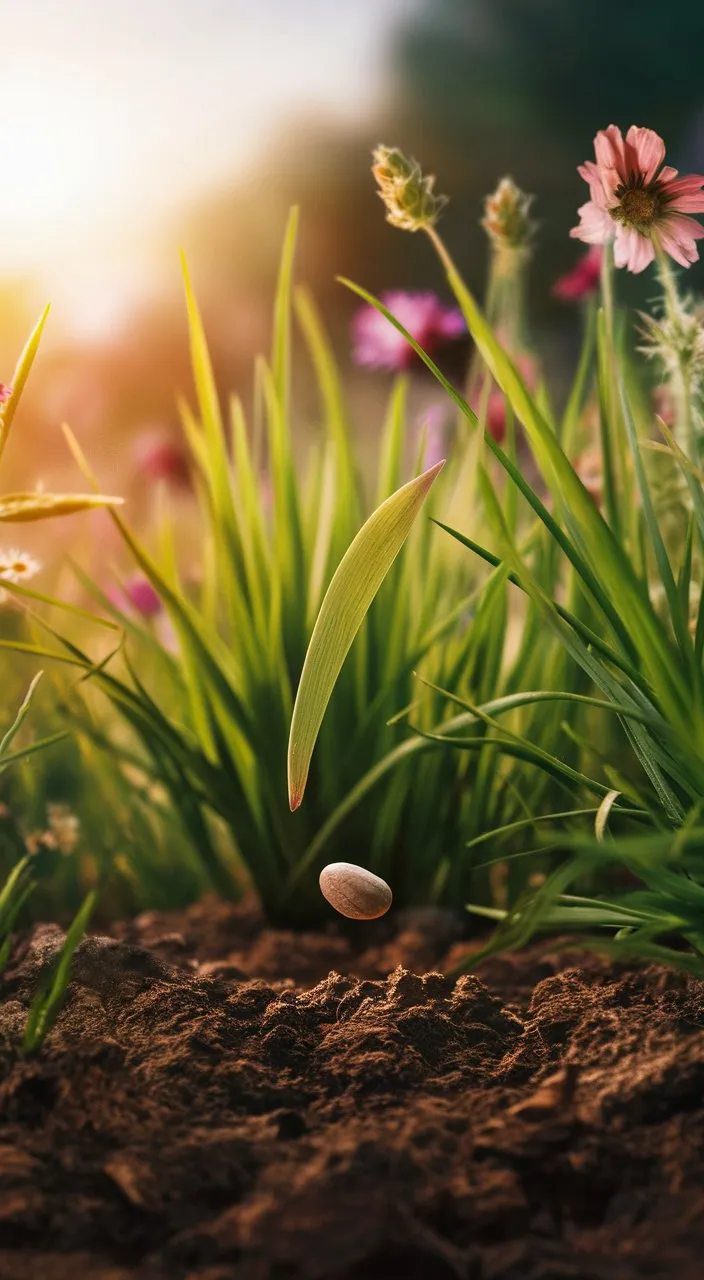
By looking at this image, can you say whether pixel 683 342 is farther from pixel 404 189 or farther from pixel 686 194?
pixel 404 189

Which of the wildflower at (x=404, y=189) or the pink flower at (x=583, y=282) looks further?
the pink flower at (x=583, y=282)

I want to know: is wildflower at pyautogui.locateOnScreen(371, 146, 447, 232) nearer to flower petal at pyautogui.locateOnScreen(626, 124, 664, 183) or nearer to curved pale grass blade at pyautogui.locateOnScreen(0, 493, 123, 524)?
flower petal at pyautogui.locateOnScreen(626, 124, 664, 183)

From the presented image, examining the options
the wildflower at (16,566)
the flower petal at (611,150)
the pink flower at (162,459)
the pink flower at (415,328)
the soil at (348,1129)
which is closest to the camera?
the soil at (348,1129)

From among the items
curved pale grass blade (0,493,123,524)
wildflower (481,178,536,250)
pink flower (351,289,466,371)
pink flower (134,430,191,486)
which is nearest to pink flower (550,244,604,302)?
pink flower (351,289,466,371)

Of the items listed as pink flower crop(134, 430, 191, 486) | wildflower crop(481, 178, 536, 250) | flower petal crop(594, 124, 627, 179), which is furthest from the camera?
pink flower crop(134, 430, 191, 486)

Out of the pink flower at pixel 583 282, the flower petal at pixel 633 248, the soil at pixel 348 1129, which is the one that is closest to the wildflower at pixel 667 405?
the pink flower at pixel 583 282

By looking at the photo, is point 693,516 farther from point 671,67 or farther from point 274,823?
point 671,67

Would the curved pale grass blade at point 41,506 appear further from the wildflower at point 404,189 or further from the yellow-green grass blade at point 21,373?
the wildflower at point 404,189
